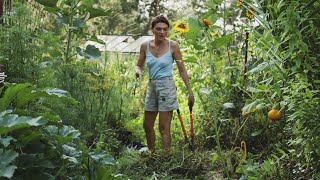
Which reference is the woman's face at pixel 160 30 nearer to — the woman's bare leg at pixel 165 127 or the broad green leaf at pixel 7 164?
the woman's bare leg at pixel 165 127

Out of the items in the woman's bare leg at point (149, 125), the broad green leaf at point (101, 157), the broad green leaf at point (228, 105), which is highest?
the broad green leaf at point (101, 157)

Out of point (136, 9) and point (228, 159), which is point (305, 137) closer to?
point (228, 159)

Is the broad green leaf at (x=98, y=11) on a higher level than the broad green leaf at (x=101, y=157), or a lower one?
higher

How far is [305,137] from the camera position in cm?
273

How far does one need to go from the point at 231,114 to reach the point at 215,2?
1.71 meters

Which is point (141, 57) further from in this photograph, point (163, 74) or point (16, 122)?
point (16, 122)

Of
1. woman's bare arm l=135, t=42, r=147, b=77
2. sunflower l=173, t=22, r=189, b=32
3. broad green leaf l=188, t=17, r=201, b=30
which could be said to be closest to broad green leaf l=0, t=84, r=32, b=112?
broad green leaf l=188, t=17, r=201, b=30

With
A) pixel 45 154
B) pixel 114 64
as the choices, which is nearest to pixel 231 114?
pixel 114 64

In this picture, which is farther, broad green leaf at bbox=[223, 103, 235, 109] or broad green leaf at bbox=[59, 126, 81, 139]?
broad green leaf at bbox=[223, 103, 235, 109]

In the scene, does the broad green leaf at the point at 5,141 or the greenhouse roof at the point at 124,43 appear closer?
the broad green leaf at the point at 5,141

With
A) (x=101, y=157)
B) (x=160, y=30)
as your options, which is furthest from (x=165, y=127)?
(x=101, y=157)

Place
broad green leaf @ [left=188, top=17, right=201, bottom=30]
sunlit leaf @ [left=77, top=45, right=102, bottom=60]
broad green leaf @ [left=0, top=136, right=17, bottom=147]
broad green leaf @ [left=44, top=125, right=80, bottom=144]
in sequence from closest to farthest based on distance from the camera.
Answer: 1. broad green leaf @ [left=0, top=136, right=17, bottom=147]
2. broad green leaf @ [left=44, top=125, right=80, bottom=144]
3. broad green leaf @ [left=188, top=17, right=201, bottom=30]
4. sunlit leaf @ [left=77, top=45, right=102, bottom=60]

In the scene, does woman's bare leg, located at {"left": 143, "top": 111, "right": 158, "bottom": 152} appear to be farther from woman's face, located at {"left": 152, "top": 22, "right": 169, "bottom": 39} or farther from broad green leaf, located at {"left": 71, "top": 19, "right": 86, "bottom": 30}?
broad green leaf, located at {"left": 71, "top": 19, "right": 86, "bottom": 30}

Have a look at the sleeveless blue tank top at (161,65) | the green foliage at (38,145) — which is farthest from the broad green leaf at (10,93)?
the sleeveless blue tank top at (161,65)
